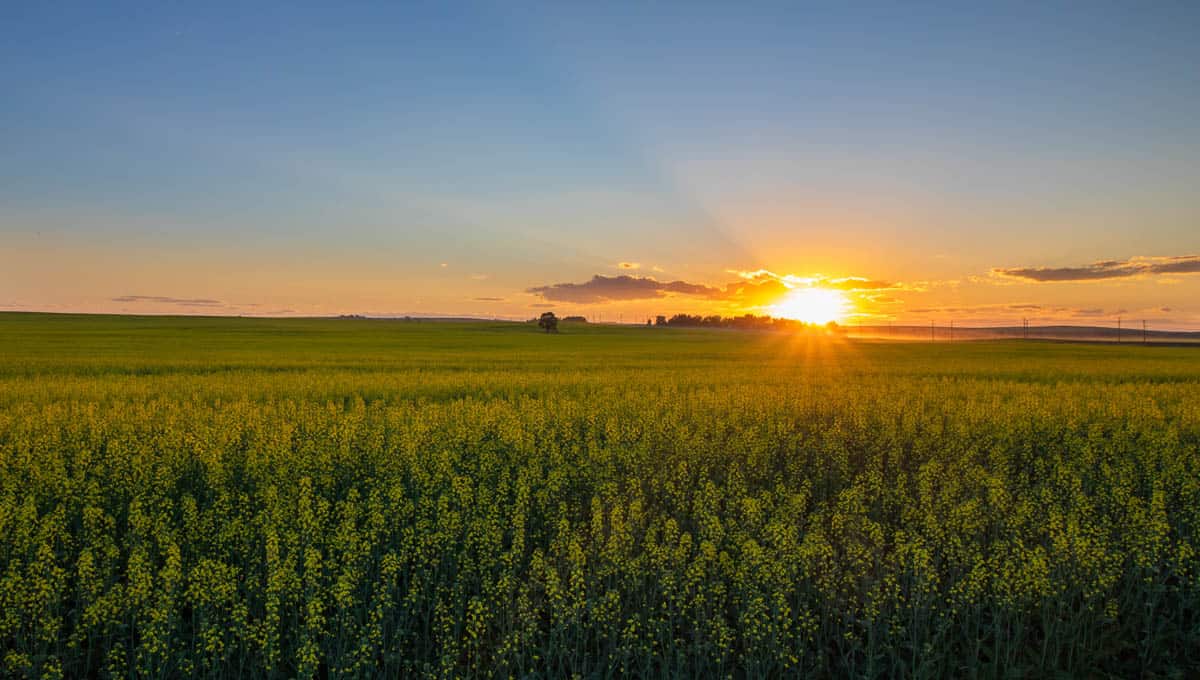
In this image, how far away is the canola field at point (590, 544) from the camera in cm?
694

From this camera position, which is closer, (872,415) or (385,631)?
(385,631)

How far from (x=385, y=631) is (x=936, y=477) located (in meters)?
9.69

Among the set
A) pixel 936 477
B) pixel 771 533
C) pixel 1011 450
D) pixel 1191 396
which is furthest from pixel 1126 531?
pixel 1191 396

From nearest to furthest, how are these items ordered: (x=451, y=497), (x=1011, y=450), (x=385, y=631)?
(x=385, y=631) → (x=451, y=497) → (x=1011, y=450)

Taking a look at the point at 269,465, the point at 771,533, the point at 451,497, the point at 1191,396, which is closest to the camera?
the point at 771,533

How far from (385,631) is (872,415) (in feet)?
43.2

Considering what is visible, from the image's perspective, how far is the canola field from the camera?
694 centimetres

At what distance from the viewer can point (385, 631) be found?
7.57m

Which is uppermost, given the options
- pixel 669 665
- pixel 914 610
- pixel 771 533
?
pixel 771 533

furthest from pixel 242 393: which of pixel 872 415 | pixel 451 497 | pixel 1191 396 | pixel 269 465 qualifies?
pixel 1191 396

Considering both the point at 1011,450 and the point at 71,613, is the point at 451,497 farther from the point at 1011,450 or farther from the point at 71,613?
the point at 1011,450

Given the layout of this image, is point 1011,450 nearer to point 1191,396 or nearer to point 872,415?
point 872,415

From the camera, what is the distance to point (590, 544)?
8.91m

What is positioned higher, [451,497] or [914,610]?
[451,497]
